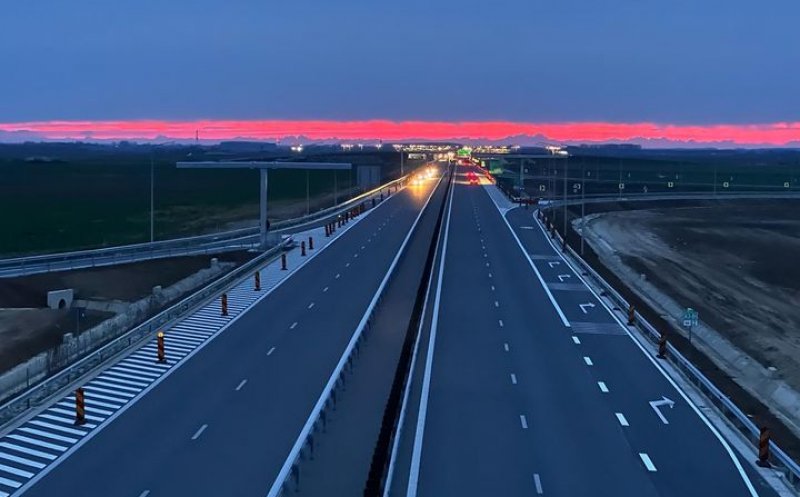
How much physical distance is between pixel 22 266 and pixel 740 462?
131 feet

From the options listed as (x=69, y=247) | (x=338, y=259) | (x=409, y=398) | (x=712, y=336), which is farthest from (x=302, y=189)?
(x=409, y=398)

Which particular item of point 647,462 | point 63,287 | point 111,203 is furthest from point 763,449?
point 111,203

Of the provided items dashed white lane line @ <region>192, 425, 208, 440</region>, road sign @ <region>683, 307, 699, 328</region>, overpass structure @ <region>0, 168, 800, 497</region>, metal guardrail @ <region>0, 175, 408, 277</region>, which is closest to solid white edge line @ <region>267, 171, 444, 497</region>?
overpass structure @ <region>0, 168, 800, 497</region>

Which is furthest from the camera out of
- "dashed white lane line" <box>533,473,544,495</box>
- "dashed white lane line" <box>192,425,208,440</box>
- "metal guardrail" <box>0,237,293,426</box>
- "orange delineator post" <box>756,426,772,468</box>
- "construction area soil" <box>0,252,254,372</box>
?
"construction area soil" <box>0,252,254,372</box>

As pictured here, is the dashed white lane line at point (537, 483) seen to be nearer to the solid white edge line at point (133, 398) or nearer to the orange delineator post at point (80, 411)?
the solid white edge line at point (133, 398)

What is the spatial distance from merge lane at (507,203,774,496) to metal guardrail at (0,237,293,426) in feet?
55.0

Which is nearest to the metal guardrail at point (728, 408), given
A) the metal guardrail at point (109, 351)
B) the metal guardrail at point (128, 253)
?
the metal guardrail at point (109, 351)

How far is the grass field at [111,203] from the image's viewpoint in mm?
77062

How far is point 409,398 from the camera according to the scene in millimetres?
26000

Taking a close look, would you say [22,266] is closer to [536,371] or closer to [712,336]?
[536,371]

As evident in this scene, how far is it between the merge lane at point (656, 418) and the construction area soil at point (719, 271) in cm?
283

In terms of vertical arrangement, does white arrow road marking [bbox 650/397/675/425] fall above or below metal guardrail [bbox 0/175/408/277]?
below

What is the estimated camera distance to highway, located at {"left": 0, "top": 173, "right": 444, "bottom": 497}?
19.3 meters

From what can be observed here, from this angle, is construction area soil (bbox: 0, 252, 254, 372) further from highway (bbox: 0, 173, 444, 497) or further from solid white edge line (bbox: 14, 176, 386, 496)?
highway (bbox: 0, 173, 444, 497)
